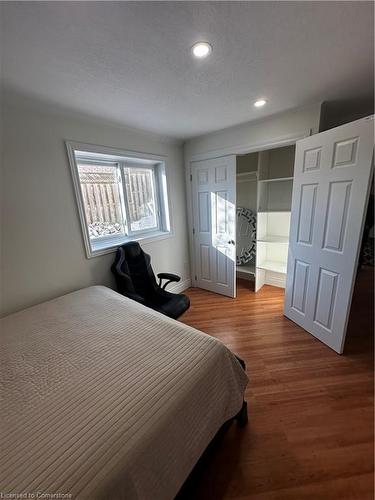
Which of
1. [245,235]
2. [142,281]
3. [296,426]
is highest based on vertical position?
[245,235]

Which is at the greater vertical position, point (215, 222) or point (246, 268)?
point (215, 222)

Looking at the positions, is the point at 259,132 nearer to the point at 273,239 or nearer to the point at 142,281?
the point at 273,239

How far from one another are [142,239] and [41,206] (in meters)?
1.16

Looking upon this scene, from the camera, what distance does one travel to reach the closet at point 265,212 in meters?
2.88

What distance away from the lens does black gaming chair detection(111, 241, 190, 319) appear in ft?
7.00

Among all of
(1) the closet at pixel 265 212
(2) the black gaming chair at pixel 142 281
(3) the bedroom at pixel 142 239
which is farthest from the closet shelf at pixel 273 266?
(2) the black gaming chair at pixel 142 281

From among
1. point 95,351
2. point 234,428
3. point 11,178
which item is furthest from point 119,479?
point 11,178

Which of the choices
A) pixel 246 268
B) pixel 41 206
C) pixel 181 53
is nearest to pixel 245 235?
pixel 246 268

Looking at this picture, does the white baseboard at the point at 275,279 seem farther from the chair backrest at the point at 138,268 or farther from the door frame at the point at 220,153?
the chair backrest at the point at 138,268

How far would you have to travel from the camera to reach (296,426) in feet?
4.42

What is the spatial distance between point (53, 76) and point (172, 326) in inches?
70.8

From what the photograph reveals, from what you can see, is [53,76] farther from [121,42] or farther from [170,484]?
[170,484]

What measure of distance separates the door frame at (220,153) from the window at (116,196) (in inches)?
16.2

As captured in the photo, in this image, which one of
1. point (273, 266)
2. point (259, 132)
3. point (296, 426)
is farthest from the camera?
point (273, 266)
